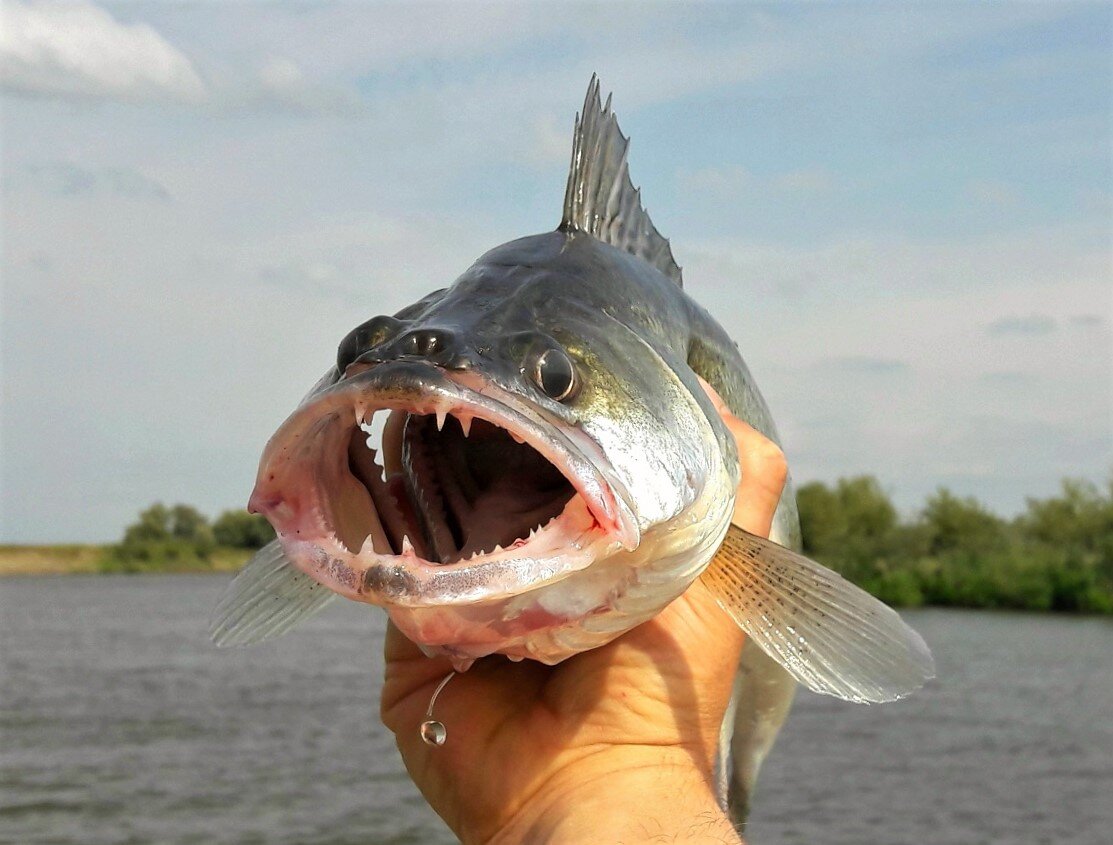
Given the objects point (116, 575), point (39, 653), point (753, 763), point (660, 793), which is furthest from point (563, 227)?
point (116, 575)

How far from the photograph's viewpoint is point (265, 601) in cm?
345

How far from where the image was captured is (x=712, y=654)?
3.29 m

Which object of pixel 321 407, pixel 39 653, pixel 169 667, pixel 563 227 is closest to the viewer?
pixel 321 407

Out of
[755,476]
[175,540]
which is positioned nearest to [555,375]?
[755,476]

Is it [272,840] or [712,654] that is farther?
[272,840]

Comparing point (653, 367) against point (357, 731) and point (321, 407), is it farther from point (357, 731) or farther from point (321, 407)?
point (357, 731)

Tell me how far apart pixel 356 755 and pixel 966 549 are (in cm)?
4031

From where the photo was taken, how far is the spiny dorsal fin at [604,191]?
3877 millimetres

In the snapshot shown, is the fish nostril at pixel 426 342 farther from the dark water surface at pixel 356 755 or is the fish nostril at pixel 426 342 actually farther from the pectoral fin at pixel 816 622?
the dark water surface at pixel 356 755

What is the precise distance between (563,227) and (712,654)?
1317 mm

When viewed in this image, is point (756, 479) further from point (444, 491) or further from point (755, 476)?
point (444, 491)

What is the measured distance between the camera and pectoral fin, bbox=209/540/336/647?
11.1 feet

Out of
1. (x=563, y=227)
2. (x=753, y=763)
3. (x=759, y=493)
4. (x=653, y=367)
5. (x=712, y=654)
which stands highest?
(x=563, y=227)

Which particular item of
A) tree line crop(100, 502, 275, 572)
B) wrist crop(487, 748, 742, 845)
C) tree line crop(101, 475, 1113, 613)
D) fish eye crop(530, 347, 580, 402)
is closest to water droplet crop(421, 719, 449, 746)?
wrist crop(487, 748, 742, 845)
